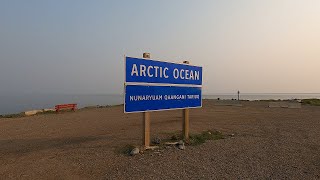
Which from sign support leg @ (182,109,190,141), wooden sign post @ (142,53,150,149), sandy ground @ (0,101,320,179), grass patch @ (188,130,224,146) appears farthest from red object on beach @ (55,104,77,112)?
wooden sign post @ (142,53,150,149)

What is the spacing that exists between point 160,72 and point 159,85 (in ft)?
1.25

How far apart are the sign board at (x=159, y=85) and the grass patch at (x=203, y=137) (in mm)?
1055

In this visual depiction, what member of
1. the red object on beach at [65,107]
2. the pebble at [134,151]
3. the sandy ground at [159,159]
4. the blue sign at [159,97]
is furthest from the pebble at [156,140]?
the red object on beach at [65,107]

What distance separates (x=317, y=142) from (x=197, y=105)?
409cm

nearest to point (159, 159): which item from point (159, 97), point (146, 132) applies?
point (146, 132)

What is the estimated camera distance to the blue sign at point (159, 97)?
30.9 feet

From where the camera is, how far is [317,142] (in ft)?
38.1

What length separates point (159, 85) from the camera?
10484 millimetres

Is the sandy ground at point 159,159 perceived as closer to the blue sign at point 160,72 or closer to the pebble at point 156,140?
the pebble at point 156,140

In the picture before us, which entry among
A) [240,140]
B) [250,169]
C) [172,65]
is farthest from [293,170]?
[172,65]

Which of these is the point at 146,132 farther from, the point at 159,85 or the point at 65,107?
the point at 65,107

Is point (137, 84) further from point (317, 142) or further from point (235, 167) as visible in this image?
point (317, 142)

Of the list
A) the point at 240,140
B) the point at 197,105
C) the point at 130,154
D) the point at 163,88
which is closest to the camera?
the point at 130,154

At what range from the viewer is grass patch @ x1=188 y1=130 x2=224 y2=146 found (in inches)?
436
